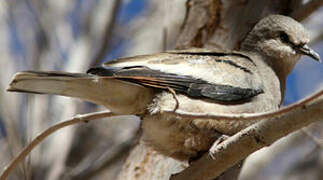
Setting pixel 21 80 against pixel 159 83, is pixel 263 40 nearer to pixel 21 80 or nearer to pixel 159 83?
pixel 159 83

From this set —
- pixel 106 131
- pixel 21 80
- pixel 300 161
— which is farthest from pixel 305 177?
pixel 21 80

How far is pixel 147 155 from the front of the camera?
4.69m

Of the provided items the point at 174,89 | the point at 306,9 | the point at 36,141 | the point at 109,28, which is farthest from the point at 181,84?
the point at 109,28

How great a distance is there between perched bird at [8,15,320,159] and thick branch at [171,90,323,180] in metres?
0.33

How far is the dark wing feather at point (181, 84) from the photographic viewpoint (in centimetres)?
366

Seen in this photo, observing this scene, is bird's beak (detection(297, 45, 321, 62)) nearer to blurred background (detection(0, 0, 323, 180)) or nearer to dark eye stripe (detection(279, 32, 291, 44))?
dark eye stripe (detection(279, 32, 291, 44))

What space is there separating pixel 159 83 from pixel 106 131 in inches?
167

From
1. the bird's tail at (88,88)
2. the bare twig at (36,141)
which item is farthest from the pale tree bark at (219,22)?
the bare twig at (36,141)

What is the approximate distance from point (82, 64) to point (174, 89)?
3.38 meters

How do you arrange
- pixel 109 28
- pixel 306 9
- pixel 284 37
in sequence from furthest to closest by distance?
pixel 109 28 → pixel 306 9 → pixel 284 37

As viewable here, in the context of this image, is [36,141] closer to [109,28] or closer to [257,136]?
[257,136]

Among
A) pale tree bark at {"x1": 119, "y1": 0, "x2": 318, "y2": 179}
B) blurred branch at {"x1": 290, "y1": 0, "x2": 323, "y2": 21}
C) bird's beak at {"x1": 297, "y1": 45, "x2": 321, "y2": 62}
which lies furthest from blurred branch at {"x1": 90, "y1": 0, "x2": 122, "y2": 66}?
bird's beak at {"x1": 297, "y1": 45, "x2": 321, "y2": 62}

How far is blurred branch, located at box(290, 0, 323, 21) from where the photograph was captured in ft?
15.6

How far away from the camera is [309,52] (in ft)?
14.9
